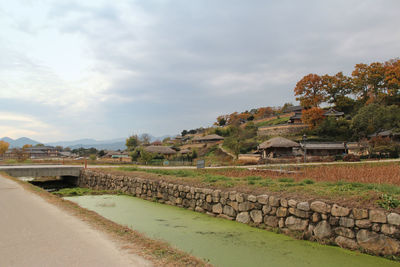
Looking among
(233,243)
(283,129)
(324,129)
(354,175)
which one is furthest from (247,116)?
(233,243)

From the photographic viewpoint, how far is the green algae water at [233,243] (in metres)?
4.82

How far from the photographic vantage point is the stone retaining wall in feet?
16.7

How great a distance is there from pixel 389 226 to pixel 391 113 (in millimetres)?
42141

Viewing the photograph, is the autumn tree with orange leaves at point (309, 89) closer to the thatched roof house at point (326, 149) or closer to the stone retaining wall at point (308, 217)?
the thatched roof house at point (326, 149)

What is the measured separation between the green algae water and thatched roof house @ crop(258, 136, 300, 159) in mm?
28542

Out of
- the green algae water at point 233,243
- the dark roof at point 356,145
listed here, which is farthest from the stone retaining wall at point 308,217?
the dark roof at point 356,145

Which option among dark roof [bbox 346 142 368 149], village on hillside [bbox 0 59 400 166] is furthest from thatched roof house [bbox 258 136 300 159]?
dark roof [bbox 346 142 368 149]

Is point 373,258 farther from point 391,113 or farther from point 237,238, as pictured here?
point 391,113

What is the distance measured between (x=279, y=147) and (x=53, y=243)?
3510 centimetres

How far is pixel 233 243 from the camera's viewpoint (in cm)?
588

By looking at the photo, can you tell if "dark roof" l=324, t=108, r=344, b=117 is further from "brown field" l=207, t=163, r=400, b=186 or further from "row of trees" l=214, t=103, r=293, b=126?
"brown field" l=207, t=163, r=400, b=186

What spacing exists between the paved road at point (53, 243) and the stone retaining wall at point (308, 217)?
4294 millimetres

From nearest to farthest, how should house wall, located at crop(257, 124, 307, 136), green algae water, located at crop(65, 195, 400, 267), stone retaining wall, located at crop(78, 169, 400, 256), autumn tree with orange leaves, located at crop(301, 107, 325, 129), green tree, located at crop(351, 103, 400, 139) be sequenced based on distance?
1. green algae water, located at crop(65, 195, 400, 267)
2. stone retaining wall, located at crop(78, 169, 400, 256)
3. green tree, located at crop(351, 103, 400, 139)
4. autumn tree with orange leaves, located at crop(301, 107, 325, 129)
5. house wall, located at crop(257, 124, 307, 136)

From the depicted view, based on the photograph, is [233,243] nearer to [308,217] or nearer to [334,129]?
[308,217]
